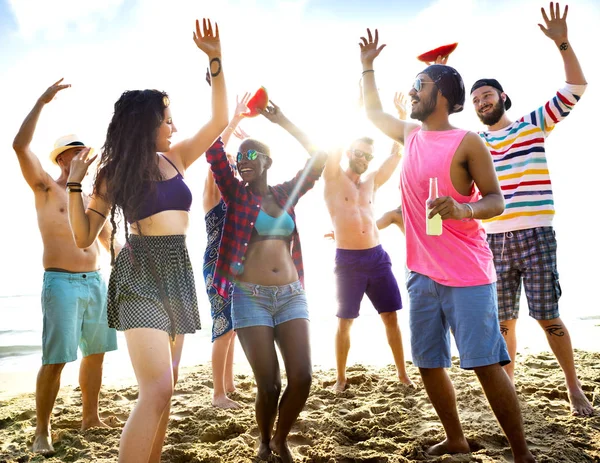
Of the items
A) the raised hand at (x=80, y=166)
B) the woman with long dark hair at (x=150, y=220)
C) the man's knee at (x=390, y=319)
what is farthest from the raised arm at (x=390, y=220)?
the raised hand at (x=80, y=166)

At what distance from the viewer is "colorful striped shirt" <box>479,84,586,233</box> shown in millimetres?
3990

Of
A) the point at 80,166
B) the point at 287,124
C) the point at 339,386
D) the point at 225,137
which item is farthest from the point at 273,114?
the point at 339,386

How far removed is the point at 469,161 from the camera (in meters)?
2.86

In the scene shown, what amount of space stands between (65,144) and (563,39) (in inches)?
179

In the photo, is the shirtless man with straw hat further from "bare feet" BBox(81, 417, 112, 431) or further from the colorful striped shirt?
the colorful striped shirt

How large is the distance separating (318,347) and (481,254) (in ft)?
19.8

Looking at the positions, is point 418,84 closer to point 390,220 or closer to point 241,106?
point 241,106

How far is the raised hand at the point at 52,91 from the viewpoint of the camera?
12.9 ft

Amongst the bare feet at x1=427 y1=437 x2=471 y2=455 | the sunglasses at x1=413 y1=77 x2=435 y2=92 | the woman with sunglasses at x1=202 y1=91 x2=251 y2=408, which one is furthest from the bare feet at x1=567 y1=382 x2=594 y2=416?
the woman with sunglasses at x1=202 y1=91 x2=251 y2=408

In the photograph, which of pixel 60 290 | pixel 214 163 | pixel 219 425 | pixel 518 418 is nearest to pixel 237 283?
pixel 214 163

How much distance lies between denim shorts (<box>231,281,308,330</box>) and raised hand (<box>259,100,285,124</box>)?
4.60ft

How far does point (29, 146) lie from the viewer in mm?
3967

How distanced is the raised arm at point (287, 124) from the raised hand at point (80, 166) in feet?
5.15

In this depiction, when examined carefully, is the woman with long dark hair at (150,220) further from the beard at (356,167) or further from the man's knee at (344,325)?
the beard at (356,167)
